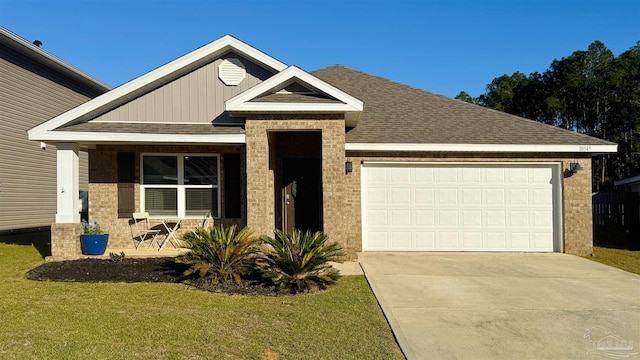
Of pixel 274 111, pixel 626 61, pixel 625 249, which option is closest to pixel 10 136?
pixel 274 111

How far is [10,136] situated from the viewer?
14.7m

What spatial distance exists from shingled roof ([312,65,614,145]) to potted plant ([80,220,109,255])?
611cm

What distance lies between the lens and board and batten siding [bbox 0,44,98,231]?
47.5 ft

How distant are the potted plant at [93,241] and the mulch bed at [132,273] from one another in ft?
1.56

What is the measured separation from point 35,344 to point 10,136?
41.1 feet

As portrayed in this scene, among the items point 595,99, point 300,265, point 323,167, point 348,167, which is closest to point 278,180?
point 348,167

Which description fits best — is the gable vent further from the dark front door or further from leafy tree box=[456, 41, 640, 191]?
leafy tree box=[456, 41, 640, 191]

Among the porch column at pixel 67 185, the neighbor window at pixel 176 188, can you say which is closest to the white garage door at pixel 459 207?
the neighbor window at pixel 176 188

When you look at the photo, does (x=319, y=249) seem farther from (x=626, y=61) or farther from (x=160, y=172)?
(x=626, y=61)

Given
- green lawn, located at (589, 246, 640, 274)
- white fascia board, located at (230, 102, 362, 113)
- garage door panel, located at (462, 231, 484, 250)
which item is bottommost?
green lawn, located at (589, 246, 640, 274)

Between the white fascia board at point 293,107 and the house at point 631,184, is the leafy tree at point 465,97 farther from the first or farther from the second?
the white fascia board at point 293,107

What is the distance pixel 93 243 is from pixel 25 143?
26.7 feet

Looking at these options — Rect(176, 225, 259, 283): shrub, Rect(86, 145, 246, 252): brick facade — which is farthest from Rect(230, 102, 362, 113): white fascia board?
Rect(176, 225, 259, 283): shrub

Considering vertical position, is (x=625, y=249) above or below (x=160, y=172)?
below
